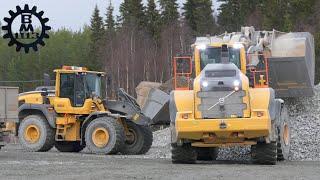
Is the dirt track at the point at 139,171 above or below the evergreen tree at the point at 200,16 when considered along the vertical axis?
below

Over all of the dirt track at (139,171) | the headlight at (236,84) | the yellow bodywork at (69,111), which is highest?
the headlight at (236,84)

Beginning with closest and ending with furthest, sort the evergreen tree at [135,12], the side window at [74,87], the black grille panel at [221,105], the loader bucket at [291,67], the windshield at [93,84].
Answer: the black grille panel at [221,105]
the loader bucket at [291,67]
the side window at [74,87]
the windshield at [93,84]
the evergreen tree at [135,12]

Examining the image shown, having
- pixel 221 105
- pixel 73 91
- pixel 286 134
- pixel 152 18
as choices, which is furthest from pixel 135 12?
pixel 221 105

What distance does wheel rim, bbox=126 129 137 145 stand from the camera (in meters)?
19.8

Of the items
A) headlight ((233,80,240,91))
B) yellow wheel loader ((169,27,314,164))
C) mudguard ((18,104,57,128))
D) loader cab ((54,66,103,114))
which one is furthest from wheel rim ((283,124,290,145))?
mudguard ((18,104,57,128))

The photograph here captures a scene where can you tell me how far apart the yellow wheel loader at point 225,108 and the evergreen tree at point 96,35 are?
164 ft

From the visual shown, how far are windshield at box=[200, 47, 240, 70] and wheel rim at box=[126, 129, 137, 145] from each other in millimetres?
4951

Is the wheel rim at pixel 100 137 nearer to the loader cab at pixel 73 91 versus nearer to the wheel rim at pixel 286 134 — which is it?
the loader cab at pixel 73 91

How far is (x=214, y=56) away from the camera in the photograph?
15.8 metres

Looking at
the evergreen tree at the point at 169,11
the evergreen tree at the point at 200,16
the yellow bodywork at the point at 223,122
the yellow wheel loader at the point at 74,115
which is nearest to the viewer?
the yellow bodywork at the point at 223,122

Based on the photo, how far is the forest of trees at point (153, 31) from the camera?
54.9 metres

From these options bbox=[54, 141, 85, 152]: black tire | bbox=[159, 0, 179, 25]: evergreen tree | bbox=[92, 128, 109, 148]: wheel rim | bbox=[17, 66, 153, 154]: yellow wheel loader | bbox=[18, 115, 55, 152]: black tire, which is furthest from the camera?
bbox=[159, 0, 179, 25]: evergreen tree

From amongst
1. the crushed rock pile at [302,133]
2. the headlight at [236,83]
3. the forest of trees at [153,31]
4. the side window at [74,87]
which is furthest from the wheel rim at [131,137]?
the forest of trees at [153,31]

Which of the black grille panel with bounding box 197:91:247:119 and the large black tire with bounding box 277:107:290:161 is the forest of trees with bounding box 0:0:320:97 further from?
the black grille panel with bounding box 197:91:247:119
